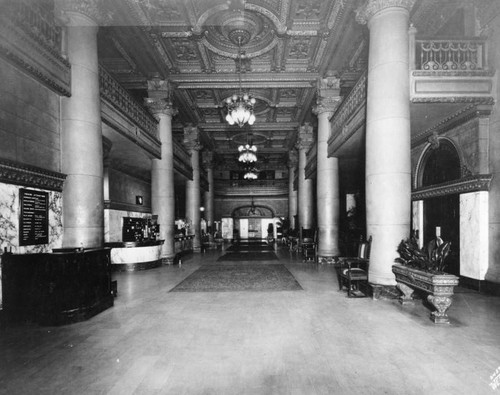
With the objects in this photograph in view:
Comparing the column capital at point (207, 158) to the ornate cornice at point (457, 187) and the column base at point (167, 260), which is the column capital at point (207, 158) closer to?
the column base at point (167, 260)

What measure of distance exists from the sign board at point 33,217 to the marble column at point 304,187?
1245cm

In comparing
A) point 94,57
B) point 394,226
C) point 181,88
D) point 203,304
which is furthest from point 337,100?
point 203,304

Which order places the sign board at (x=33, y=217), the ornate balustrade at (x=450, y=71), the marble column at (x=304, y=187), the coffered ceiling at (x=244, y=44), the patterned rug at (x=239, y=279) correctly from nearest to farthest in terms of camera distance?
the sign board at (x=33, y=217), the ornate balustrade at (x=450, y=71), the patterned rug at (x=239, y=279), the coffered ceiling at (x=244, y=44), the marble column at (x=304, y=187)

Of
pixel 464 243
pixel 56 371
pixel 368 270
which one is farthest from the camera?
pixel 464 243

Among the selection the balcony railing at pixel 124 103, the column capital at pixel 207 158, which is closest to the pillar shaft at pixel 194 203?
the column capital at pixel 207 158

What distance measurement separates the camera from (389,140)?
5914mm

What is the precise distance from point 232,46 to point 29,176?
25.1 feet

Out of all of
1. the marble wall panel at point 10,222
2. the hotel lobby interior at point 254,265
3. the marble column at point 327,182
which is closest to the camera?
the hotel lobby interior at point 254,265

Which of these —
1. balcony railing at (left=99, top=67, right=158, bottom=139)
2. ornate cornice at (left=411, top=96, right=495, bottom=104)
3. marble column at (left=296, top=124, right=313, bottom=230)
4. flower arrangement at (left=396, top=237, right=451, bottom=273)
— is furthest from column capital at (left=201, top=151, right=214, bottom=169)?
flower arrangement at (left=396, top=237, right=451, bottom=273)

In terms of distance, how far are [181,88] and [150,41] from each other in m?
2.91

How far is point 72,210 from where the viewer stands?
593 centimetres

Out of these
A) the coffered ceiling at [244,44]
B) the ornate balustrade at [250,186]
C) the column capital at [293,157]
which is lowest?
the ornate balustrade at [250,186]

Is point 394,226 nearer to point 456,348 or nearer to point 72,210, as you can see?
point 456,348

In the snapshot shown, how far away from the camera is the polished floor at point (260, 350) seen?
9.27 ft
